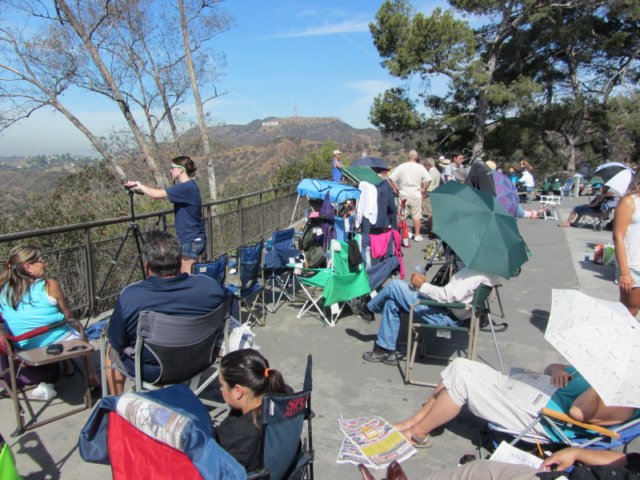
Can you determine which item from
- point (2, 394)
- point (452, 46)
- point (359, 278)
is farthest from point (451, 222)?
point (452, 46)

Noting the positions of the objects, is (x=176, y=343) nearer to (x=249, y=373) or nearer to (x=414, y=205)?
(x=249, y=373)

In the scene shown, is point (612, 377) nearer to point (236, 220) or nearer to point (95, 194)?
point (236, 220)

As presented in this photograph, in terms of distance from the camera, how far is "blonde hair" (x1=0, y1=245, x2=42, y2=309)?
10.6ft

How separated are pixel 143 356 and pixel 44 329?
3.87 feet

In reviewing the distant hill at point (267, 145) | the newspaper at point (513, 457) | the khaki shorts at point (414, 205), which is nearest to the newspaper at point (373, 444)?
the newspaper at point (513, 457)

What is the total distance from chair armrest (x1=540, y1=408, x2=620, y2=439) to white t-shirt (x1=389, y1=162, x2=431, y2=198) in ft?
24.7

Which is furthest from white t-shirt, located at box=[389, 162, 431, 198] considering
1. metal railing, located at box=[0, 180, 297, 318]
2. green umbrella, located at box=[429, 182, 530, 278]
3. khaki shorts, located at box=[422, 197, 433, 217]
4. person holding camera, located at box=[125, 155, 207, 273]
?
person holding camera, located at box=[125, 155, 207, 273]

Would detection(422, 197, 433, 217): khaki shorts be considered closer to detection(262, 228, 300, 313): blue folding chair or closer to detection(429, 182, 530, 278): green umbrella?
detection(262, 228, 300, 313): blue folding chair

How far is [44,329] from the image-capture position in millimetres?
3301

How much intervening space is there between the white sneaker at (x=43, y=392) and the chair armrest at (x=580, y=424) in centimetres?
345

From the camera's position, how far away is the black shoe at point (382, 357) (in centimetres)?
415

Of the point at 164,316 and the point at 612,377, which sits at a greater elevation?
the point at 164,316

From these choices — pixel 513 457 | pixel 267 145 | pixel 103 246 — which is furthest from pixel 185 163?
pixel 267 145

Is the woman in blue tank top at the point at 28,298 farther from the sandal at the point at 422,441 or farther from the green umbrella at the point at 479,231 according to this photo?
the green umbrella at the point at 479,231
